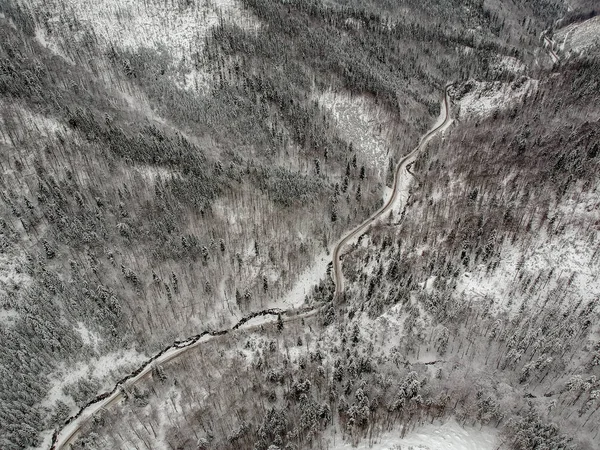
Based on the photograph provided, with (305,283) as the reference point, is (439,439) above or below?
below

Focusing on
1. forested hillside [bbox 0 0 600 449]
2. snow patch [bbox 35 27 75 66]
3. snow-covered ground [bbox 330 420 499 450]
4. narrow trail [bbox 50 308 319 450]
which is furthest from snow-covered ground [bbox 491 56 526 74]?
snow patch [bbox 35 27 75 66]

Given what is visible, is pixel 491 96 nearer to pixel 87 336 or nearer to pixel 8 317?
pixel 87 336

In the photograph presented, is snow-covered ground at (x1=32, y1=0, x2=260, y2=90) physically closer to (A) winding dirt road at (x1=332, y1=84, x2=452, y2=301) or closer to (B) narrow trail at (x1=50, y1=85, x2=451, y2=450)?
(A) winding dirt road at (x1=332, y1=84, x2=452, y2=301)

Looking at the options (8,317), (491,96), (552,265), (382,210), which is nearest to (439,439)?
(552,265)

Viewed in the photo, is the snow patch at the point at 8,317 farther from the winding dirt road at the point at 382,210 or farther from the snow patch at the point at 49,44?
the snow patch at the point at 49,44

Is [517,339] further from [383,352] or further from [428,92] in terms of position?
[428,92]

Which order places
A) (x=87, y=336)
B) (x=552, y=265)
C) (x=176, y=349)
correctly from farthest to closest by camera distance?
(x=176, y=349) → (x=87, y=336) → (x=552, y=265)

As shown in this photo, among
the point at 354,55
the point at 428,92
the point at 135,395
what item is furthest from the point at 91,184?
the point at 428,92
